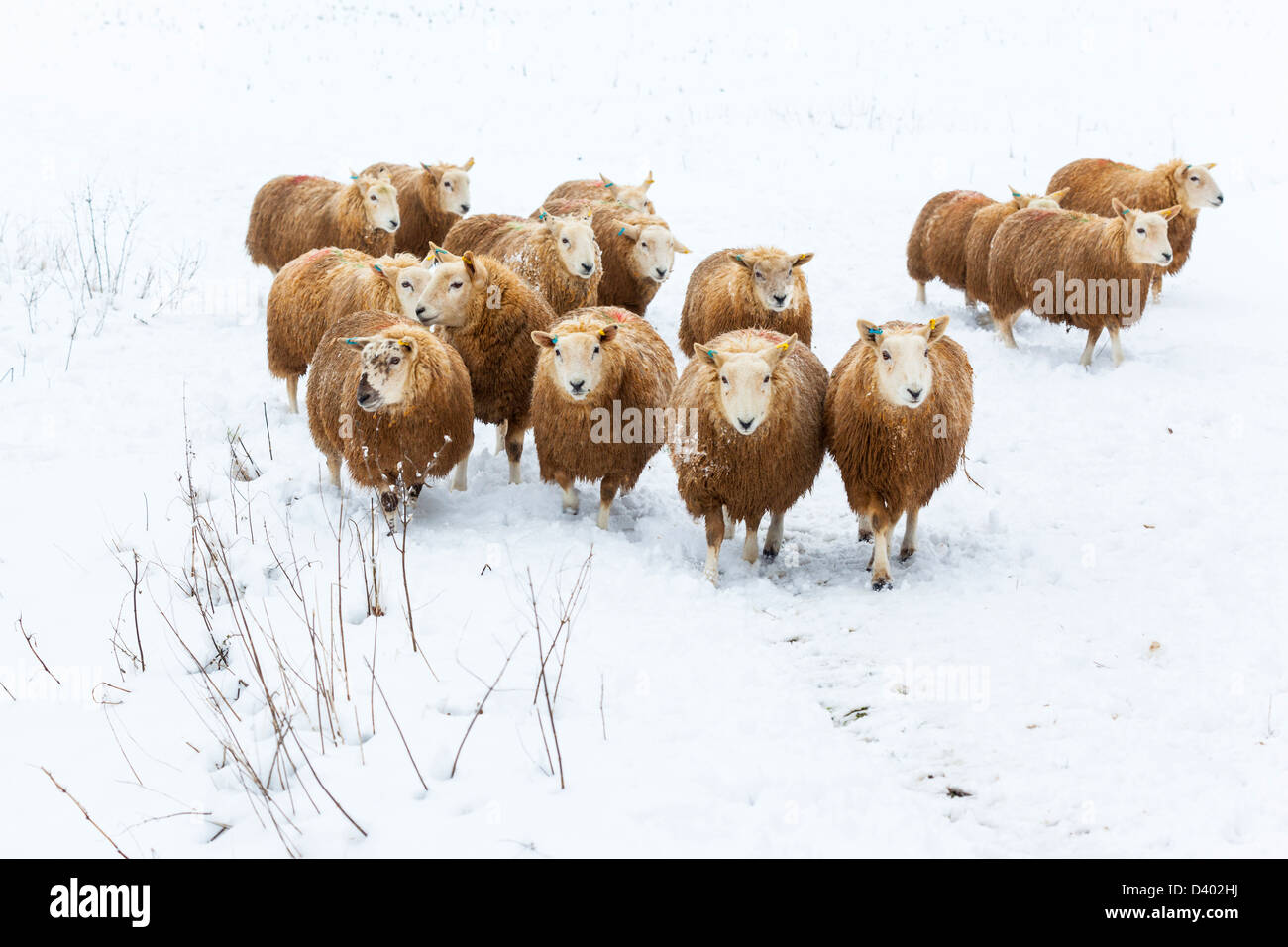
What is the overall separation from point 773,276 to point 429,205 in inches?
194

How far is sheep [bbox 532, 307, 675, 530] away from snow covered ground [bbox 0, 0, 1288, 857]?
358mm

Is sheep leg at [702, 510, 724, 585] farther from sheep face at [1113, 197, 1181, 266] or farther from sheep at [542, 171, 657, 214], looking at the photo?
sheep face at [1113, 197, 1181, 266]

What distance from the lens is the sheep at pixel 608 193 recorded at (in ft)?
35.4

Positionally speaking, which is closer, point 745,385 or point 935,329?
point 745,385

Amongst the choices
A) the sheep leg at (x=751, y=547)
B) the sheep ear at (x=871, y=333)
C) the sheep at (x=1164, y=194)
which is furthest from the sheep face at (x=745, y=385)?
the sheep at (x=1164, y=194)

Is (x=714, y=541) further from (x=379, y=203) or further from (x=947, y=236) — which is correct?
(x=947, y=236)

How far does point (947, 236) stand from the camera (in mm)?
10930

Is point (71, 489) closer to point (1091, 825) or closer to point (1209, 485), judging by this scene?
point (1091, 825)

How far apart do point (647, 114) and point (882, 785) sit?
16734mm

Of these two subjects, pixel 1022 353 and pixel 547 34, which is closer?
pixel 1022 353

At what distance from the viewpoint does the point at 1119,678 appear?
4695 mm

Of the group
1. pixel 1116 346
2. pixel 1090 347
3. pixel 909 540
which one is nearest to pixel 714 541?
pixel 909 540

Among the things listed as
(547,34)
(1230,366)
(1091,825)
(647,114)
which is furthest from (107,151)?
(1091,825)

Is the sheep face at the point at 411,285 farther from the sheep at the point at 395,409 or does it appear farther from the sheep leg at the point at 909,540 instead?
the sheep leg at the point at 909,540
